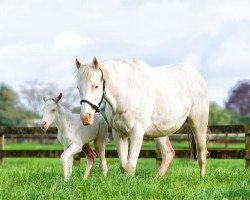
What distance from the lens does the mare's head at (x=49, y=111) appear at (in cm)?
854

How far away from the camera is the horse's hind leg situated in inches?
356

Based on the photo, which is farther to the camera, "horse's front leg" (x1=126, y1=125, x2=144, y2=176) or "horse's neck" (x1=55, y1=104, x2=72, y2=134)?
"horse's neck" (x1=55, y1=104, x2=72, y2=134)

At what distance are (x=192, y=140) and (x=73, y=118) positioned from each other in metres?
2.29

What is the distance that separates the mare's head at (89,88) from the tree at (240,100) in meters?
88.6

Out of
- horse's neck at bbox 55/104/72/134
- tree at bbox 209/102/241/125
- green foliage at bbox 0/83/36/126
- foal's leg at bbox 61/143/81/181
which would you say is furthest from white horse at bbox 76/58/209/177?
tree at bbox 209/102/241/125

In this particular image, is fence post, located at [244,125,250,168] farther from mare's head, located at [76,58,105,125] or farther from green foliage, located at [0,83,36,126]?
A: green foliage, located at [0,83,36,126]

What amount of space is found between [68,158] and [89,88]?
1543mm

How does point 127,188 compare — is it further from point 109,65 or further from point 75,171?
point 75,171

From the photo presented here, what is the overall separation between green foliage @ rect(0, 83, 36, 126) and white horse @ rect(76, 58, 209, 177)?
53709 mm

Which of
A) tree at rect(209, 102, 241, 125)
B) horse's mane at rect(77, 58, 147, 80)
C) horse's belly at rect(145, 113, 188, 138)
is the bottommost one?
tree at rect(209, 102, 241, 125)

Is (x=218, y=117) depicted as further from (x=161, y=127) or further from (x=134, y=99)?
(x=134, y=99)

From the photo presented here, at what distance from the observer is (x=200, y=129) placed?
921 centimetres

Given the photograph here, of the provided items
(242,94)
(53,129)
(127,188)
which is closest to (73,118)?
(127,188)

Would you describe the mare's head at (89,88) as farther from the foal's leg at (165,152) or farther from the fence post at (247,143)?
the fence post at (247,143)
